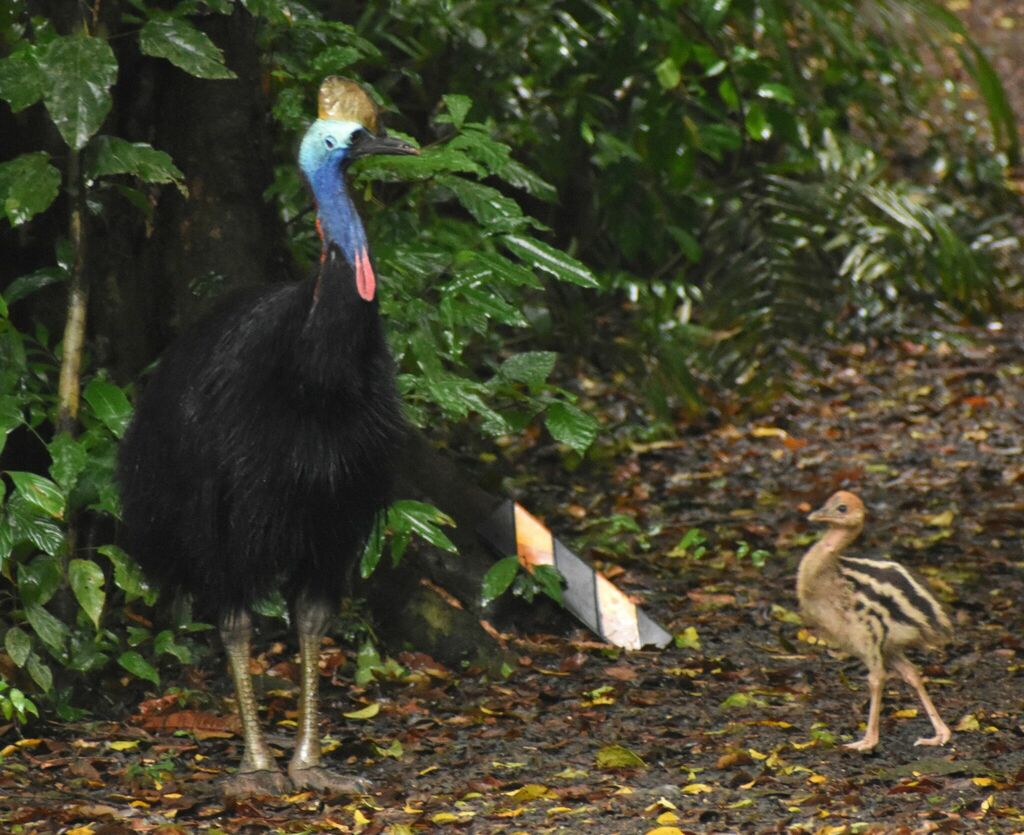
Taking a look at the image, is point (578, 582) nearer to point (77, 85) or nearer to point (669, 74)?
point (669, 74)

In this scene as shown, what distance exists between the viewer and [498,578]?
542 centimetres

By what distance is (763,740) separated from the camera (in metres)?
4.75

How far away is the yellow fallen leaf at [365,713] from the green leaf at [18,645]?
1.00m

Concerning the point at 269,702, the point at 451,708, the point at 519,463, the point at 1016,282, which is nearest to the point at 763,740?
the point at 451,708

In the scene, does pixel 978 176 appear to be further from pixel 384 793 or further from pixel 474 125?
pixel 384 793

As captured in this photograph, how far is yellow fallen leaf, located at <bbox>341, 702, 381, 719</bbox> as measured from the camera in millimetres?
5078

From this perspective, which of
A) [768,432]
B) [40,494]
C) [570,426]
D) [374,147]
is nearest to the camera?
[374,147]

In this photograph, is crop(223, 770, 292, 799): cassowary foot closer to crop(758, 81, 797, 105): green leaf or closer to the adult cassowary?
the adult cassowary

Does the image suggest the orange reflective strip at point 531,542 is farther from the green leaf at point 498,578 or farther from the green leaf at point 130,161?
the green leaf at point 130,161

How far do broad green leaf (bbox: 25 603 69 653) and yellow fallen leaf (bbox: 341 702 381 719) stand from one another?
92cm

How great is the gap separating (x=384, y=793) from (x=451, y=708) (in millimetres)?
702

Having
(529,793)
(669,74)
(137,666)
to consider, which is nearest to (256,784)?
(137,666)

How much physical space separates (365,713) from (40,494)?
1272mm

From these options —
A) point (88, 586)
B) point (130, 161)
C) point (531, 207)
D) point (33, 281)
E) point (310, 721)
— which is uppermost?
point (130, 161)
